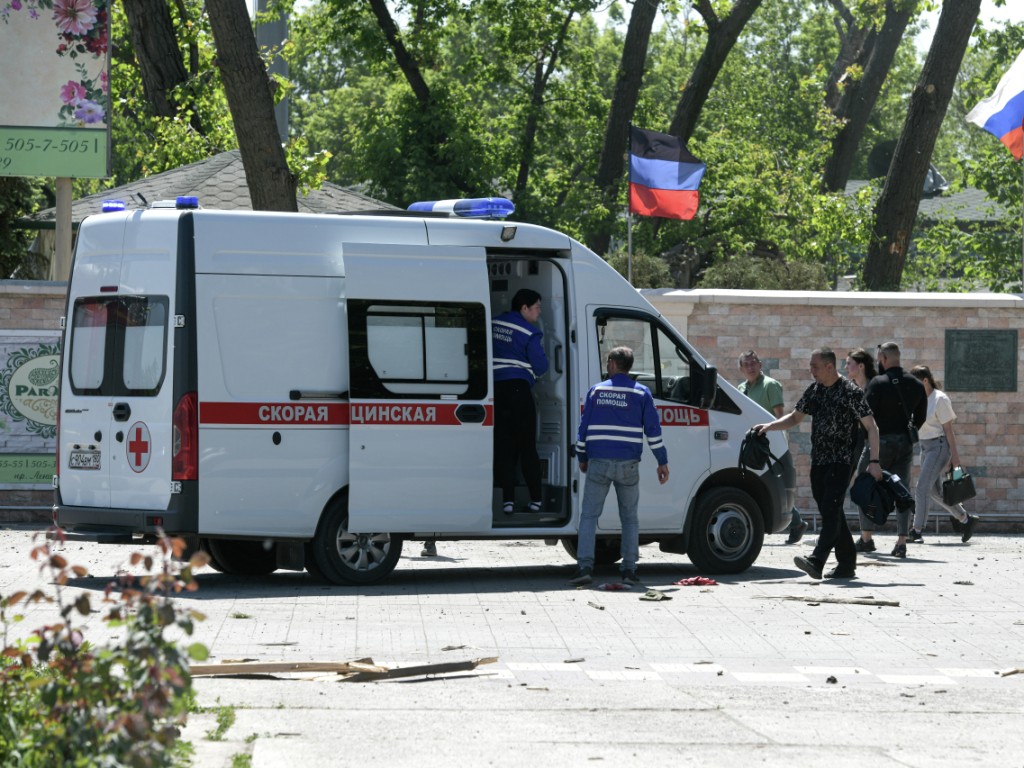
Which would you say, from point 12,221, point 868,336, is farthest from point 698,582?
point 12,221

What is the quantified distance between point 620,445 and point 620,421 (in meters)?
0.17

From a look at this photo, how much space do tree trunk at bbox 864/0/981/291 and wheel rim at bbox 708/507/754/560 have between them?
10352 millimetres

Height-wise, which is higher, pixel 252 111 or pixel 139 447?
pixel 252 111

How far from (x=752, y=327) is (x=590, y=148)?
18.4 metres

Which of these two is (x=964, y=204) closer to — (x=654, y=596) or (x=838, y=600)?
(x=838, y=600)

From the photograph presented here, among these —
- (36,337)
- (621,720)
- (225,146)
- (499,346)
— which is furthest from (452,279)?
(225,146)

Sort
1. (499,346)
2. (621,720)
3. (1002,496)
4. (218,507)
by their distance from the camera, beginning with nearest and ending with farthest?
(621,720), (218,507), (499,346), (1002,496)

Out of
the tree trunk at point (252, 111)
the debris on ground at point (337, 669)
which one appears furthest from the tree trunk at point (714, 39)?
the debris on ground at point (337, 669)

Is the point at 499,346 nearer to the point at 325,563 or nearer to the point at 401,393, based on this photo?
the point at 401,393

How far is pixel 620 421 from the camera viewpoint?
→ 12.3 meters

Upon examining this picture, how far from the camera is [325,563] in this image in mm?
12117

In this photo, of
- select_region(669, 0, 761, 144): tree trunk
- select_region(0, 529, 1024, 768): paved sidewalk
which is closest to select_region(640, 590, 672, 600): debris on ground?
select_region(0, 529, 1024, 768): paved sidewalk

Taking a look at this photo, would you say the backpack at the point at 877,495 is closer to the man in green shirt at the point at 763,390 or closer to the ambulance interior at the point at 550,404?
the man in green shirt at the point at 763,390

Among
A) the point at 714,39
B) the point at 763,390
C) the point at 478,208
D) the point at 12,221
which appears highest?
the point at 714,39
